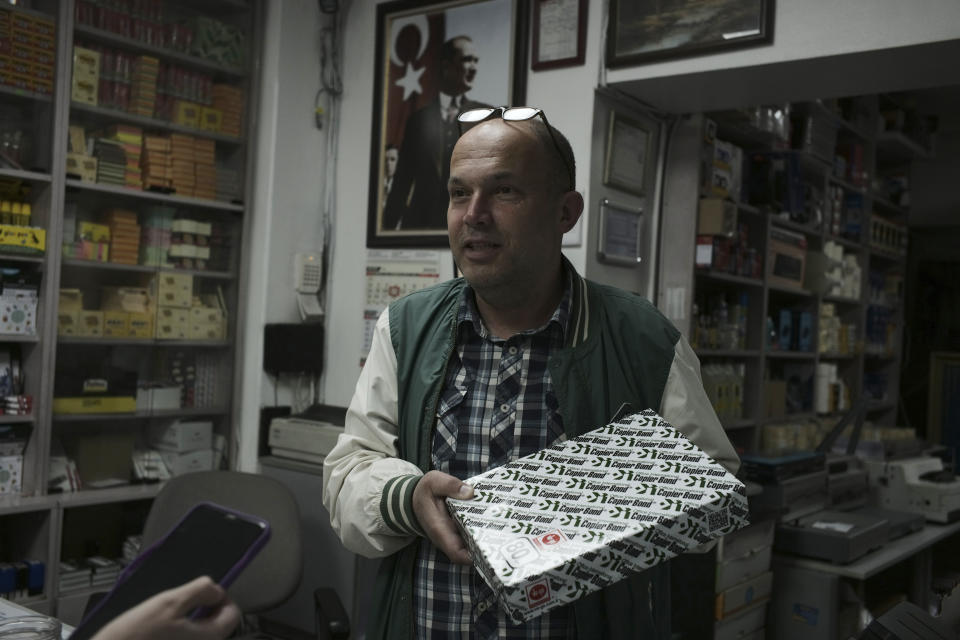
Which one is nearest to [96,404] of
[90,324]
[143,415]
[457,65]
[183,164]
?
[143,415]

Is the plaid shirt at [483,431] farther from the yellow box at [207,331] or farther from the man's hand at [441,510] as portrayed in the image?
the yellow box at [207,331]

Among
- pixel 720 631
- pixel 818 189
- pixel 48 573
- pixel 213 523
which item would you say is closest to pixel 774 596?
pixel 720 631

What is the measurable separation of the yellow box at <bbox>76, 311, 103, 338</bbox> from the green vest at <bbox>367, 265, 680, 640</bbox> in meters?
2.50

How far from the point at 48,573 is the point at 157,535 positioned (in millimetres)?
681

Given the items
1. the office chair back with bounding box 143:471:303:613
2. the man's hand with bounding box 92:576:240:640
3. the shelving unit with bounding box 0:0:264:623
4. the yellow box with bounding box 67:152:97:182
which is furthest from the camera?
the yellow box with bounding box 67:152:97:182

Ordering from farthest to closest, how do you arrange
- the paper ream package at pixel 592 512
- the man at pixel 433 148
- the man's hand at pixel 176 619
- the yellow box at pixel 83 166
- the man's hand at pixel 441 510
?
1. the man at pixel 433 148
2. the yellow box at pixel 83 166
3. the man's hand at pixel 441 510
4. the paper ream package at pixel 592 512
5. the man's hand at pixel 176 619

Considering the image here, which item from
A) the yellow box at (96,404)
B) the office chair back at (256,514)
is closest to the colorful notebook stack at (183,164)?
the yellow box at (96,404)

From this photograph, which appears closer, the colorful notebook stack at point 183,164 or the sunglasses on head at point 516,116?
the sunglasses on head at point 516,116

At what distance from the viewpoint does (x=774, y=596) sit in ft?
11.6

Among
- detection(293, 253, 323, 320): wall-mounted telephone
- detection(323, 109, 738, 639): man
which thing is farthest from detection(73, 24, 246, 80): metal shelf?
detection(323, 109, 738, 639): man

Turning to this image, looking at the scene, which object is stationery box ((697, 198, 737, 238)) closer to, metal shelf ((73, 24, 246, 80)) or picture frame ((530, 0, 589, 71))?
picture frame ((530, 0, 589, 71))

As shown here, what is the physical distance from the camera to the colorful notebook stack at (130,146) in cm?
368

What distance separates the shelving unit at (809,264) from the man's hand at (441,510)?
7.98 ft

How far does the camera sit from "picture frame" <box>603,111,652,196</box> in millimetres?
3217
